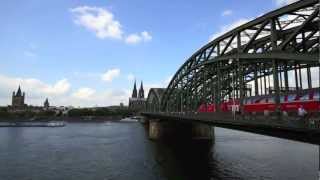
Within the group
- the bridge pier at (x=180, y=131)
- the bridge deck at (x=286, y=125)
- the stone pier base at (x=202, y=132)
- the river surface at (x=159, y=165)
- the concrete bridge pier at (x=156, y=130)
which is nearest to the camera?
the bridge deck at (x=286, y=125)

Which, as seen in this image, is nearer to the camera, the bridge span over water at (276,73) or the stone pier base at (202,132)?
the bridge span over water at (276,73)

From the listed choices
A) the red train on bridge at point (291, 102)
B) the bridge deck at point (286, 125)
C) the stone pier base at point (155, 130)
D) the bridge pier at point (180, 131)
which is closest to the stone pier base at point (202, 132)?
the bridge pier at point (180, 131)

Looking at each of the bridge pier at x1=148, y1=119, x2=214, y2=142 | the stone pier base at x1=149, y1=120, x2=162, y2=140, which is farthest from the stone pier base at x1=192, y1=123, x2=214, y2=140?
the stone pier base at x1=149, y1=120, x2=162, y2=140

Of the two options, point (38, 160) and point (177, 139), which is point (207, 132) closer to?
point (177, 139)

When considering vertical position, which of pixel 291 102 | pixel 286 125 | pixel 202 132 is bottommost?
pixel 202 132

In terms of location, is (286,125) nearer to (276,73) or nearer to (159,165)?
(276,73)

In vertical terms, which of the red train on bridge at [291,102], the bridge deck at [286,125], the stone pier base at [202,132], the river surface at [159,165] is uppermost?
the red train on bridge at [291,102]

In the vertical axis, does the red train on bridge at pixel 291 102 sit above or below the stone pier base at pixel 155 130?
above

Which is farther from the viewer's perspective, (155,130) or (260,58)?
(155,130)

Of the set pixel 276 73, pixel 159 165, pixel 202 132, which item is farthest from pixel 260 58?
pixel 202 132

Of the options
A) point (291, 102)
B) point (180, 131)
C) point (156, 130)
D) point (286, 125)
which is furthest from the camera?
point (156, 130)

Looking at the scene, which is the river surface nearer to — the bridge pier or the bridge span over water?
the bridge span over water

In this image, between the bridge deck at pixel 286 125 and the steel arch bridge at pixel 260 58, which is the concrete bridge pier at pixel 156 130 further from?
the bridge deck at pixel 286 125

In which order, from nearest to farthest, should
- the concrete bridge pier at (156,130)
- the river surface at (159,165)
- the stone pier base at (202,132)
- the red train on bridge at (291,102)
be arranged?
the red train on bridge at (291,102) < the river surface at (159,165) < the stone pier base at (202,132) < the concrete bridge pier at (156,130)
